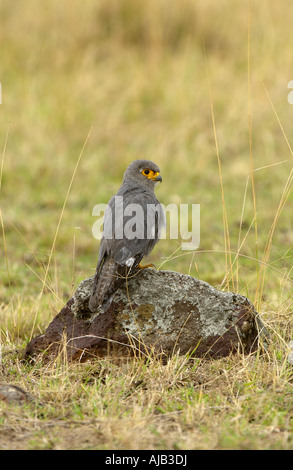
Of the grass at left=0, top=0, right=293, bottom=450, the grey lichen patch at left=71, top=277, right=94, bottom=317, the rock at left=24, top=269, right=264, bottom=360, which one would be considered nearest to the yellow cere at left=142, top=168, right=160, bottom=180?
the grass at left=0, top=0, right=293, bottom=450

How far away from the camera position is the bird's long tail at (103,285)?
3639 millimetres

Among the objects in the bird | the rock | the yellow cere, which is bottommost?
the rock

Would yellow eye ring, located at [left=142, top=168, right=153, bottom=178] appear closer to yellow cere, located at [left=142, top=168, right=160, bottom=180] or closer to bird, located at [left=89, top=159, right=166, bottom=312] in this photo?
yellow cere, located at [left=142, top=168, right=160, bottom=180]

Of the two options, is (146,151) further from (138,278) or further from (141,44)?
(138,278)

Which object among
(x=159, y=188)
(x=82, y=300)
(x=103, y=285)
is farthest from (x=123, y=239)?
(x=159, y=188)

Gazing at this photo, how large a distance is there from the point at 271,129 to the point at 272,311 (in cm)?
580

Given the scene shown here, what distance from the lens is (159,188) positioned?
841 cm

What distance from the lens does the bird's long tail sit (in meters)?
3.64

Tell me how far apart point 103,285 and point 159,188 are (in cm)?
486

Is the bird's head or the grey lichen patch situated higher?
the bird's head

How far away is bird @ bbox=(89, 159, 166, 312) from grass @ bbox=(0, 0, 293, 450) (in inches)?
15.1

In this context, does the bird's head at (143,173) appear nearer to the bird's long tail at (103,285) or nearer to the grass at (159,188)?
the grass at (159,188)

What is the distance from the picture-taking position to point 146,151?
9211 millimetres
